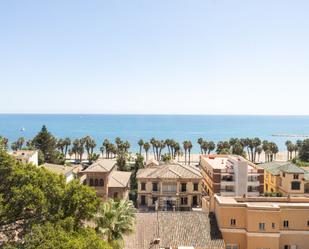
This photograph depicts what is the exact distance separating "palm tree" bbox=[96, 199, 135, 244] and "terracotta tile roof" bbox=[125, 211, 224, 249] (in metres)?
5.90

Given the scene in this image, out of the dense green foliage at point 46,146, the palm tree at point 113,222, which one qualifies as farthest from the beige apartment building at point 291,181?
the dense green foliage at point 46,146

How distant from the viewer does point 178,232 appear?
3441cm

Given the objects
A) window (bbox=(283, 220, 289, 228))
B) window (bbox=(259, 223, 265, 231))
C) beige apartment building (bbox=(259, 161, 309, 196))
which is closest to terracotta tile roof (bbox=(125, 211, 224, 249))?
window (bbox=(259, 223, 265, 231))

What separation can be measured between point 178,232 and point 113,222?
9179 mm

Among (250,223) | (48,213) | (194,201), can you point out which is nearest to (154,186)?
(194,201)

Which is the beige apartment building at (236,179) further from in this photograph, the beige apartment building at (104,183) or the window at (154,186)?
the beige apartment building at (104,183)

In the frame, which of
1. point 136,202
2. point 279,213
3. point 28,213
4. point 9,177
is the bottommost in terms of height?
point 136,202

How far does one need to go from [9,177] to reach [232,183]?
135 feet

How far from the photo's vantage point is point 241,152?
98.4 metres

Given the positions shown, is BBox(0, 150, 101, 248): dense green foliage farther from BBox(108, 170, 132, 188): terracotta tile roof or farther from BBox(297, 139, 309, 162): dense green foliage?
BBox(297, 139, 309, 162): dense green foliage

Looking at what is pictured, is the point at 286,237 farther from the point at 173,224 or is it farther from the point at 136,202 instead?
the point at 136,202

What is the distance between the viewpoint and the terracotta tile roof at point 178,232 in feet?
109

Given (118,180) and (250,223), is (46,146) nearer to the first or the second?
(118,180)

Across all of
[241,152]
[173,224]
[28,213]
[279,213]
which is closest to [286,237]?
[279,213]
